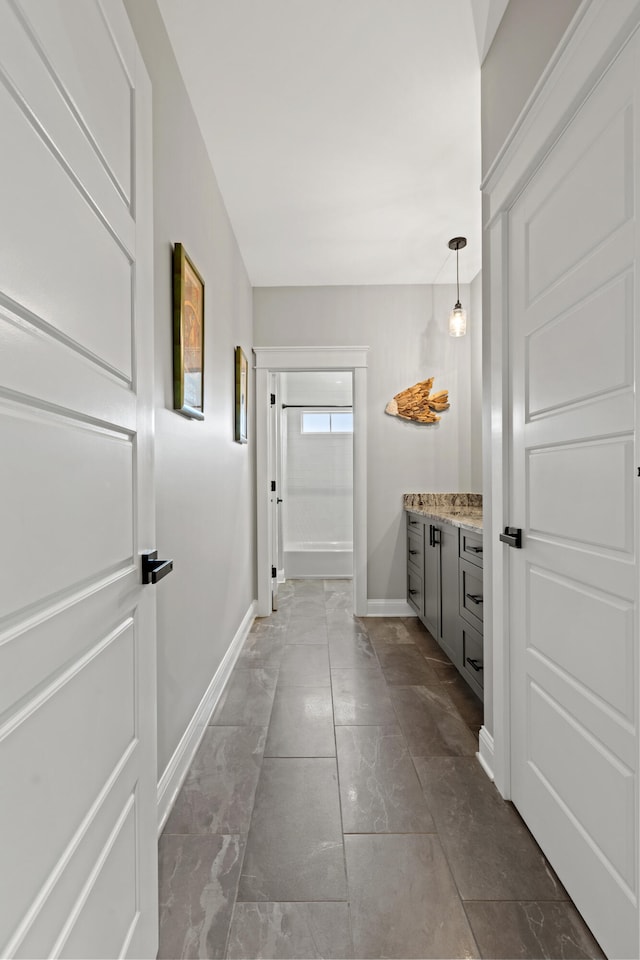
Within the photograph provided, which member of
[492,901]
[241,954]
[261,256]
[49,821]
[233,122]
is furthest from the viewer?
[261,256]

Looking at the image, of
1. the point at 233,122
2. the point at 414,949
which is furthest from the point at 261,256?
the point at 414,949

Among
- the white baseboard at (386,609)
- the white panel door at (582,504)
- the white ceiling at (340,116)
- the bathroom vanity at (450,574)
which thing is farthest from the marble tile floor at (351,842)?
the white ceiling at (340,116)

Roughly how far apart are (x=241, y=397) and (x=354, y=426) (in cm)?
102

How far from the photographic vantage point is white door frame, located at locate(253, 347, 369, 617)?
12.1 ft

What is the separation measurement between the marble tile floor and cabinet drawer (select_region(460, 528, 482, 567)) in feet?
2.33

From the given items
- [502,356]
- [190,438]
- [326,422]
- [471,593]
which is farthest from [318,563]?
[502,356]

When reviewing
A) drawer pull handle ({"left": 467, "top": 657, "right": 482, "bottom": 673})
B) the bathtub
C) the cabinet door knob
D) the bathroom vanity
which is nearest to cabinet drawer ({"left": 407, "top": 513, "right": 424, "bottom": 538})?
the bathroom vanity

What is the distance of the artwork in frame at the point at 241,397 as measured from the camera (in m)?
2.98

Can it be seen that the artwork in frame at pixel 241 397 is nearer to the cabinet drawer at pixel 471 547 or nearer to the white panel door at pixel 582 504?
the cabinet drawer at pixel 471 547

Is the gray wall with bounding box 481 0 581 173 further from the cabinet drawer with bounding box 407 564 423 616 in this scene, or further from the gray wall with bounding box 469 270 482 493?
the cabinet drawer with bounding box 407 564 423 616

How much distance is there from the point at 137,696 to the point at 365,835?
946 mm

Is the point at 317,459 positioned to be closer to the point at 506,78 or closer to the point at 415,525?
the point at 415,525

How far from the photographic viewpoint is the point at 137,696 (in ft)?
3.24

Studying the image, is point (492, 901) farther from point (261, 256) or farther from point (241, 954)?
point (261, 256)
